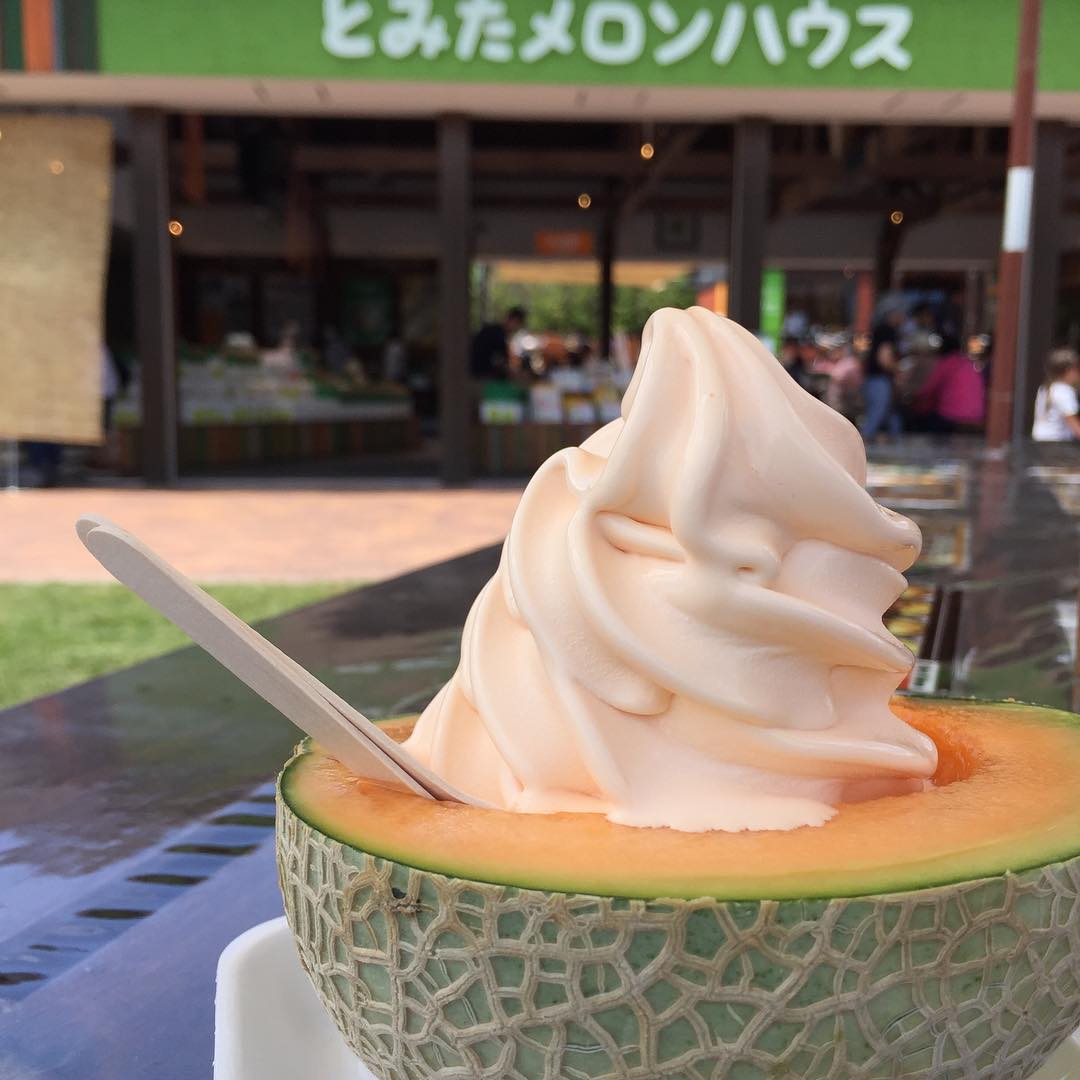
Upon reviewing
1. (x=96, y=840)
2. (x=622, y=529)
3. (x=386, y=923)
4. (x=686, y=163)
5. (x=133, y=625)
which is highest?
(x=686, y=163)

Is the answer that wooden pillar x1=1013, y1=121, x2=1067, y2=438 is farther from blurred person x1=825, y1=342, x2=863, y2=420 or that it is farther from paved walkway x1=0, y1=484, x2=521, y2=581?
paved walkway x1=0, y1=484, x2=521, y2=581

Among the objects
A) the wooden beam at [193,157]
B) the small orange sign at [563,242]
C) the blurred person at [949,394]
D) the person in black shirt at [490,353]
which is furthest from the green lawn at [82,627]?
the small orange sign at [563,242]

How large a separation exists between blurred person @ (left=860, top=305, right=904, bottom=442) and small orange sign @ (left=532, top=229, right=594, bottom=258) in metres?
3.70

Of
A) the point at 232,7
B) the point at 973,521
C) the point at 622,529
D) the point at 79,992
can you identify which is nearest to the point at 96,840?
the point at 79,992

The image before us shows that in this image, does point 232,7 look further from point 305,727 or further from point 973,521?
point 305,727

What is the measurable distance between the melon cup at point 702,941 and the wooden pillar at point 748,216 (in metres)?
8.09

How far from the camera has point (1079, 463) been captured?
442 cm

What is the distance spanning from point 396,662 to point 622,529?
36.2 inches

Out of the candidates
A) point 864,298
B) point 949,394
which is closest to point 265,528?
point 949,394

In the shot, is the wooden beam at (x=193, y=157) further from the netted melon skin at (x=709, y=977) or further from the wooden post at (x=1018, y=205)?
the netted melon skin at (x=709, y=977)

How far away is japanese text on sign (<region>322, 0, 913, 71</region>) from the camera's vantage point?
7.46m

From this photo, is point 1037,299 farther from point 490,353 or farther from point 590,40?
point 490,353

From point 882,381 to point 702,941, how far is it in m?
10.3

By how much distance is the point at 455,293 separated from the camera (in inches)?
341
